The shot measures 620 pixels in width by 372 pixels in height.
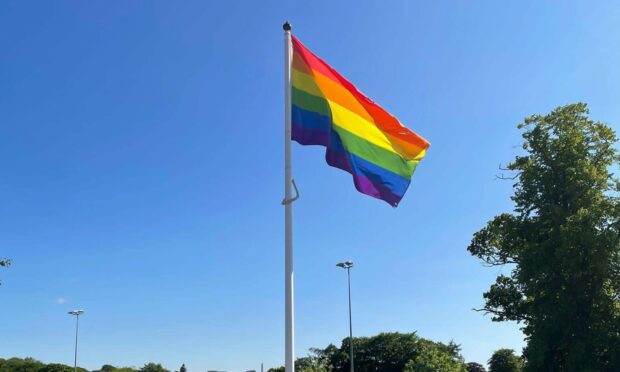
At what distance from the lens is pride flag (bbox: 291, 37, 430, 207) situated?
10961 millimetres

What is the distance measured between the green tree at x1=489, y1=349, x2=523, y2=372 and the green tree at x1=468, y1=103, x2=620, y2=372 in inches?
2076

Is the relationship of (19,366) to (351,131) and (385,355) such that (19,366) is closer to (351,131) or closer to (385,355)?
(385,355)

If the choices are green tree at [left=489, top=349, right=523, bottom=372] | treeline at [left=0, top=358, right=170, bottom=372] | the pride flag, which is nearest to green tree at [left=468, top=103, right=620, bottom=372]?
the pride flag

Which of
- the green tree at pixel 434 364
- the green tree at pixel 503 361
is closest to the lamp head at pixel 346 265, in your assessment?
the green tree at pixel 434 364

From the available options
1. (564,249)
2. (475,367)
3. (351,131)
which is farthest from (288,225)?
(475,367)

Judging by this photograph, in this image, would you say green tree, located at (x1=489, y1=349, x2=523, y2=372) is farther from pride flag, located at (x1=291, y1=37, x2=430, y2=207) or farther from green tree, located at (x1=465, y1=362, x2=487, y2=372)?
pride flag, located at (x1=291, y1=37, x2=430, y2=207)

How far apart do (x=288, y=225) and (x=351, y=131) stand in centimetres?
226

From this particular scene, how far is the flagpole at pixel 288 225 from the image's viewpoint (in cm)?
973

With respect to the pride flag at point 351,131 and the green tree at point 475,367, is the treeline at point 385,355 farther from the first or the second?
the pride flag at point 351,131

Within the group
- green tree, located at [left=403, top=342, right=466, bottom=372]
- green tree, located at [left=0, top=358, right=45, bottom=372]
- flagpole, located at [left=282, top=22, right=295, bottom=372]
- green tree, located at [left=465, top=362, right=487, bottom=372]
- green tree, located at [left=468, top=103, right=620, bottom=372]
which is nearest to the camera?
flagpole, located at [left=282, top=22, right=295, bottom=372]

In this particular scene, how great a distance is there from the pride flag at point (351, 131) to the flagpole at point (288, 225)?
0.41 metres

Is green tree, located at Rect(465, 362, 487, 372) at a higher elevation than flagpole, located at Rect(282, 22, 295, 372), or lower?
lower

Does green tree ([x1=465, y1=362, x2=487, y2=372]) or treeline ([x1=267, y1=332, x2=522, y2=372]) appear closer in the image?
treeline ([x1=267, y1=332, x2=522, y2=372])

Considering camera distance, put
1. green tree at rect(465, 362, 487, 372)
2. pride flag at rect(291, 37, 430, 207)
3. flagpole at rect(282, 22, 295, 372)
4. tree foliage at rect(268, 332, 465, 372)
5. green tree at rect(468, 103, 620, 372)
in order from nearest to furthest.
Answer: flagpole at rect(282, 22, 295, 372) → pride flag at rect(291, 37, 430, 207) → green tree at rect(468, 103, 620, 372) → tree foliage at rect(268, 332, 465, 372) → green tree at rect(465, 362, 487, 372)
